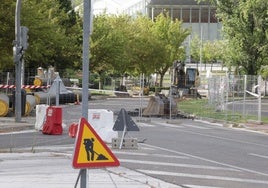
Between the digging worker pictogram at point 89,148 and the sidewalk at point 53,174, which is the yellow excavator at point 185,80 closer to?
the sidewalk at point 53,174

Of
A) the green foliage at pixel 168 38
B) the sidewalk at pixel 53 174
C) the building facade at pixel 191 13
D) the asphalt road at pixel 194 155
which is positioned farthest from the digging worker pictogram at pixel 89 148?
the building facade at pixel 191 13

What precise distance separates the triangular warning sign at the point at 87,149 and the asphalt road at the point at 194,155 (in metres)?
4.16

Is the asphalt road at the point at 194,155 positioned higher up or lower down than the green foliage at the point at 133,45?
lower down

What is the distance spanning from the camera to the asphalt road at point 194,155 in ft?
38.1

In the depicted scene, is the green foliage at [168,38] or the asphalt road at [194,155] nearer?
the asphalt road at [194,155]

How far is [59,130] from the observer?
20.2 metres

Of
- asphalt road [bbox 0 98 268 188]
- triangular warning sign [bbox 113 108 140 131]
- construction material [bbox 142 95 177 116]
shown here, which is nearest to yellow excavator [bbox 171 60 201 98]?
construction material [bbox 142 95 177 116]

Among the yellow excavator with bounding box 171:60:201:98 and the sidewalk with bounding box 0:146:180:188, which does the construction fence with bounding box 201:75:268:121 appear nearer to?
the sidewalk with bounding box 0:146:180:188

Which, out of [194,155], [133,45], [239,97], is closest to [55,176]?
[194,155]

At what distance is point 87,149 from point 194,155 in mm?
8809

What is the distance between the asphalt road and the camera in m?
11.6

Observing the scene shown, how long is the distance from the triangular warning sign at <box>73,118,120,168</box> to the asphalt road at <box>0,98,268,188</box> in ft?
13.6

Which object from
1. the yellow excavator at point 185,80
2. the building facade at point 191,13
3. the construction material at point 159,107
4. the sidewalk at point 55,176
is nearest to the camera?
the sidewalk at point 55,176

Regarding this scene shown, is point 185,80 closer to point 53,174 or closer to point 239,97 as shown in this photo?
point 239,97
